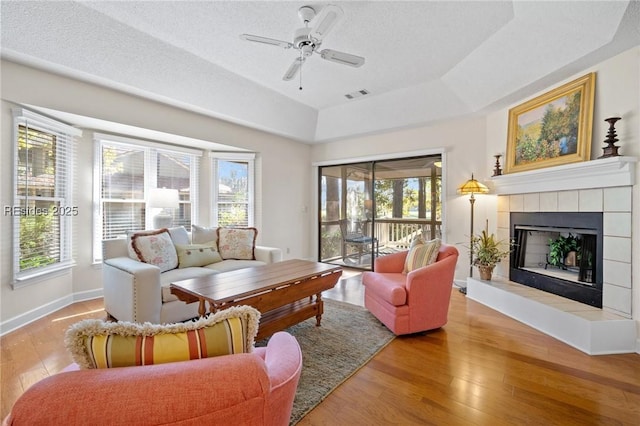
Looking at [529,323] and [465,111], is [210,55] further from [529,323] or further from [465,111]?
[529,323]

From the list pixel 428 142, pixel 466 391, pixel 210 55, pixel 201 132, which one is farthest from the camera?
pixel 428 142

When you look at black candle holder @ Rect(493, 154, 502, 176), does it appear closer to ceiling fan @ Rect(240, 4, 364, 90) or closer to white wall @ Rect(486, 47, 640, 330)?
white wall @ Rect(486, 47, 640, 330)

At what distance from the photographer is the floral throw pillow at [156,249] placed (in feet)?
10.1

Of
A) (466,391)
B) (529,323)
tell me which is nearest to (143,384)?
(466,391)

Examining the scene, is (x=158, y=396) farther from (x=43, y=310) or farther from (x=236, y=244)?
(x=43, y=310)

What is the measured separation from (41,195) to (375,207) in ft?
15.0

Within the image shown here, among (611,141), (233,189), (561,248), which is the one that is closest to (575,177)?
(611,141)

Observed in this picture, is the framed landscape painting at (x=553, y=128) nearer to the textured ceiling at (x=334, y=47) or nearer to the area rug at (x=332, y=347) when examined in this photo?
the textured ceiling at (x=334, y=47)

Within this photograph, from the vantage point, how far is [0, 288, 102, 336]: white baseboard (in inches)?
109

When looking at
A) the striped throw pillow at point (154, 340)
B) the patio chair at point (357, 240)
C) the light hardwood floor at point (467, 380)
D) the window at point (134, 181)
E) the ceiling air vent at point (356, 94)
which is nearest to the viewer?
the striped throw pillow at point (154, 340)

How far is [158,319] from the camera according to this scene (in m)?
2.67

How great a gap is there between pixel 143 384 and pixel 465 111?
14.9ft

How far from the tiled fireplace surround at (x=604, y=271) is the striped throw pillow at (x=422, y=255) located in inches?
41.3

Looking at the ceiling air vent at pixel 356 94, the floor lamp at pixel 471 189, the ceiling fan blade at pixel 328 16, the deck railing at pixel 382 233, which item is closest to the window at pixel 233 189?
the deck railing at pixel 382 233
